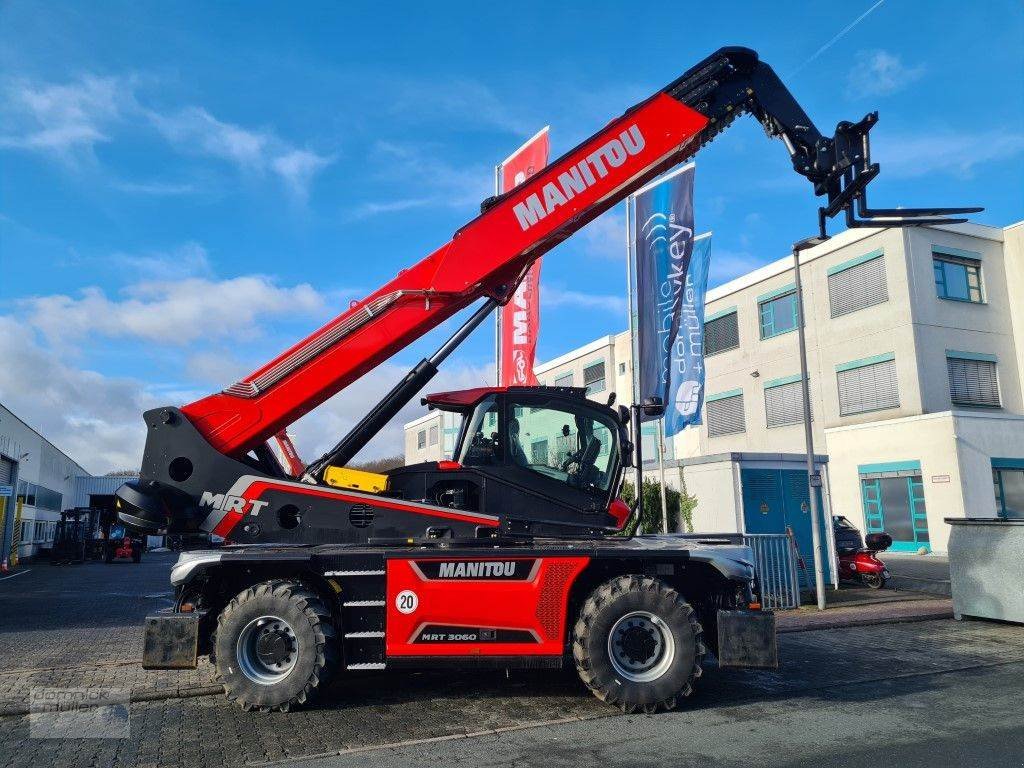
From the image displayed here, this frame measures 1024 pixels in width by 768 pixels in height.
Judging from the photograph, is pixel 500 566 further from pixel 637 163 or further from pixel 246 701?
pixel 637 163

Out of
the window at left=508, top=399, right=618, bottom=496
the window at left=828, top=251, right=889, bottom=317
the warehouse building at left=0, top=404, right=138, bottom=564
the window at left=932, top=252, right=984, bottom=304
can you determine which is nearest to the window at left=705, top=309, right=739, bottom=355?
the window at left=828, top=251, right=889, bottom=317

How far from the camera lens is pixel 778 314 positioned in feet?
112

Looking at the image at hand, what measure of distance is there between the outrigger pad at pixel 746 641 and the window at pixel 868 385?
25.0 meters

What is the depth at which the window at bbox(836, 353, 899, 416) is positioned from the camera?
96.3 ft

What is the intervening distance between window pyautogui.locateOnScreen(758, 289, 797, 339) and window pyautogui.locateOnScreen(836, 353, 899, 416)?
3.22m

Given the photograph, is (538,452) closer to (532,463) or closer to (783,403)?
(532,463)

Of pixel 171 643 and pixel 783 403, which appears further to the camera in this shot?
pixel 783 403

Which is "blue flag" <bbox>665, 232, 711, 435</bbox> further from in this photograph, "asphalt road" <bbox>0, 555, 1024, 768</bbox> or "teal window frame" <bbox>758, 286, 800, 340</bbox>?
"teal window frame" <bbox>758, 286, 800, 340</bbox>

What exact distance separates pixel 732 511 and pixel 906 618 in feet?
11.9

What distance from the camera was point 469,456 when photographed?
8117 mm

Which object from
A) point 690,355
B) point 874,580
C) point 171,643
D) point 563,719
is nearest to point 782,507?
point 874,580

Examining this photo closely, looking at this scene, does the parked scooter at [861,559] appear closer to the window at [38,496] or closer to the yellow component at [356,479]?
the yellow component at [356,479]

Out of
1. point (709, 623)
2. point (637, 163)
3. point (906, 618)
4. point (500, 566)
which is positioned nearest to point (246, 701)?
point (500, 566)

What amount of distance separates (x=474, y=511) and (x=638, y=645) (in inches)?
77.7
